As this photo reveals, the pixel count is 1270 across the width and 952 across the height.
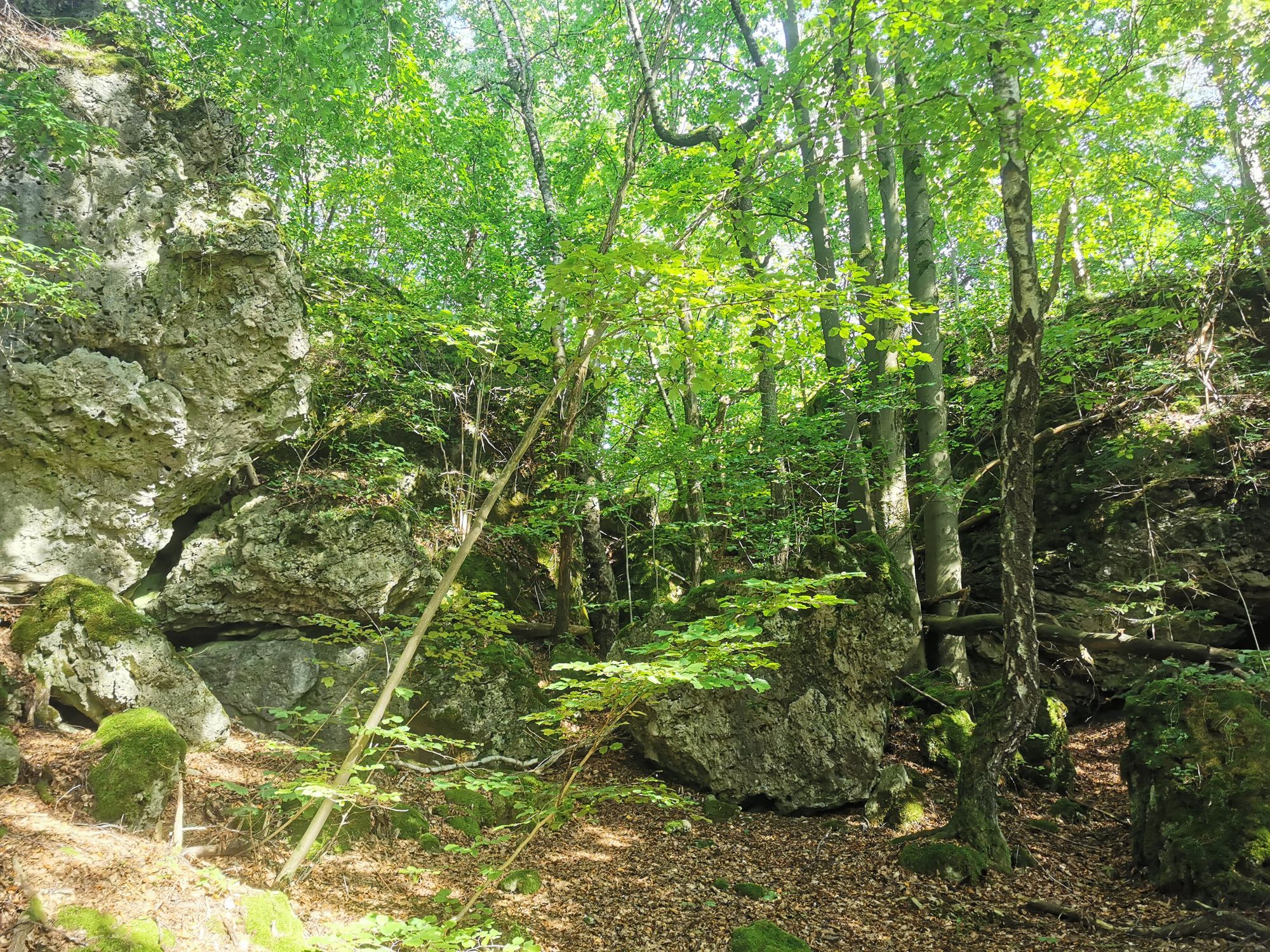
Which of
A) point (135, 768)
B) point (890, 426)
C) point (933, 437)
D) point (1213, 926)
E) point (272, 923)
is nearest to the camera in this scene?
point (272, 923)

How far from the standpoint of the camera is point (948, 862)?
4875 millimetres

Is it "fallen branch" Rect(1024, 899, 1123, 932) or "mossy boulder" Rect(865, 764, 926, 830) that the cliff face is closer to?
"mossy boulder" Rect(865, 764, 926, 830)

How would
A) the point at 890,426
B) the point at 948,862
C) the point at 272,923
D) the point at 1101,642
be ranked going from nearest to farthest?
the point at 272,923 < the point at 948,862 < the point at 1101,642 < the point at 890,426

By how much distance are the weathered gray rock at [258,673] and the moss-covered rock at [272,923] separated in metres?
3.57

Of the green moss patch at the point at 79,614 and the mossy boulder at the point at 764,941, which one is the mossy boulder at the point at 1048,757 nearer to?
the mossy boulder at the point at 764,941

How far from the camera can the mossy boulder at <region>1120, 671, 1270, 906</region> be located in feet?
13.1

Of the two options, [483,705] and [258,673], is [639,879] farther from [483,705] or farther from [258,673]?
[258,673]

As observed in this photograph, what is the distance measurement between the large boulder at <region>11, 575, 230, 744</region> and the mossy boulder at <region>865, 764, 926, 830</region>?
21.0ft

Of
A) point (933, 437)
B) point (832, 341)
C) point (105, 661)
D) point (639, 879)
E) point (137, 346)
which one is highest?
point (832, 341)

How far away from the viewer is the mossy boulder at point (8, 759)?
4.16 metres

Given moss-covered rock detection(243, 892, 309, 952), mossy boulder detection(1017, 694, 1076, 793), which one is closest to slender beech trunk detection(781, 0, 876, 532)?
mossy boulder detection(1017, 694, 1076, 793)

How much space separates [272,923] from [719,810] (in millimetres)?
4258

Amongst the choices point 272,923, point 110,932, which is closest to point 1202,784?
point 272,923

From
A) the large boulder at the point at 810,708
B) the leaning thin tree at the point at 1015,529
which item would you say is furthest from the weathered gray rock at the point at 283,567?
the leaning thin tree at the point at 1015,529
